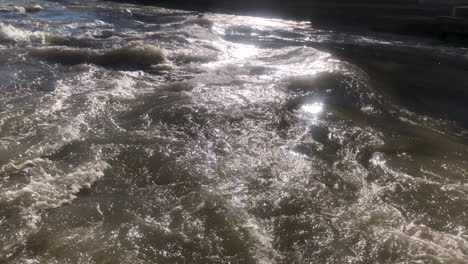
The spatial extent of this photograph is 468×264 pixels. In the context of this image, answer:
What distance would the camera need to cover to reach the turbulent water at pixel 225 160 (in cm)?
Answer: 332

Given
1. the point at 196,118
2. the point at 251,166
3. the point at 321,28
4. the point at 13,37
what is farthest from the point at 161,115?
the point at 321,28

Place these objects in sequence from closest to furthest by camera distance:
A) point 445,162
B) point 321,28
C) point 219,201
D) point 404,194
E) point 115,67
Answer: point 219,201 → point 404,194 → point 445,162 → point 115,67 → point 321,28

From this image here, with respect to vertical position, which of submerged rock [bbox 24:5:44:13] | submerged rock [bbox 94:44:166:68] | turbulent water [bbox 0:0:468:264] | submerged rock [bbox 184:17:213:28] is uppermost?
submerged rock [bbox 24:5:44:13]

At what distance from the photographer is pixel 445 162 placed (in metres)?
4.82

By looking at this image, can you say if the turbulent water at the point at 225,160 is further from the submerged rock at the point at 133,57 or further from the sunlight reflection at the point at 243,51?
the sunlight reflection at the point at 243,51

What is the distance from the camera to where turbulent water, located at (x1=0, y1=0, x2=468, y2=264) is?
3316 mm

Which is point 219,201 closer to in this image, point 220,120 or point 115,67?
point 220,120

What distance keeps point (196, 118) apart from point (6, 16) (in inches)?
453

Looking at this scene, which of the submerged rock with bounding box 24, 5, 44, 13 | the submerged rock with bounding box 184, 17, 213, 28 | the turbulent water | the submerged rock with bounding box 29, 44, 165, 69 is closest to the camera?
the turbulent water

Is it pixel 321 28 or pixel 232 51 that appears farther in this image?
pixel 321 28

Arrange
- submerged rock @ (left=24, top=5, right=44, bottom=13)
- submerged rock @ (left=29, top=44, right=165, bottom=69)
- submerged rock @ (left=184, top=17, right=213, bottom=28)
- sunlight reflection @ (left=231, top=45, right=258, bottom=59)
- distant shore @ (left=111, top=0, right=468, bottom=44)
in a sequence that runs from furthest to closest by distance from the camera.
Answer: submerged rock @ (left=24, top=5, right=44, bottom=13)
submerged rock @ (left=184, top=17, right=213, bottom=28)
distant shore @ (left=111, top=0, right=468, bottom=44)
sunlight reflection @ (left=231, top=45, right=258, bottom=59)
submerged rock @ (left=29, top=44, right=165, bottom=69)

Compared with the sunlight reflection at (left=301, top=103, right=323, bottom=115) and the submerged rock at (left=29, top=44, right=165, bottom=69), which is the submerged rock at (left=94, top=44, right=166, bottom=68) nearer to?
the submerged rock at (left=29, top=44, right=165, bottom=69)

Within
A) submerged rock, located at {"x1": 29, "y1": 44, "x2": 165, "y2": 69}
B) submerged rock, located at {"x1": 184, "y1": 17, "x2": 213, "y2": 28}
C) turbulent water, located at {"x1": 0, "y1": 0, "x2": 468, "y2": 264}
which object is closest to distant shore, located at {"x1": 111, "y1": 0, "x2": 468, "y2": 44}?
submerged rock, located at {"x1": 184, "y1": 17, "x2": 213, "y2": 28}

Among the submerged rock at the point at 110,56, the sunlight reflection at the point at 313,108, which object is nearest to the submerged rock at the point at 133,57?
the submerged rock at the point at 110,56
